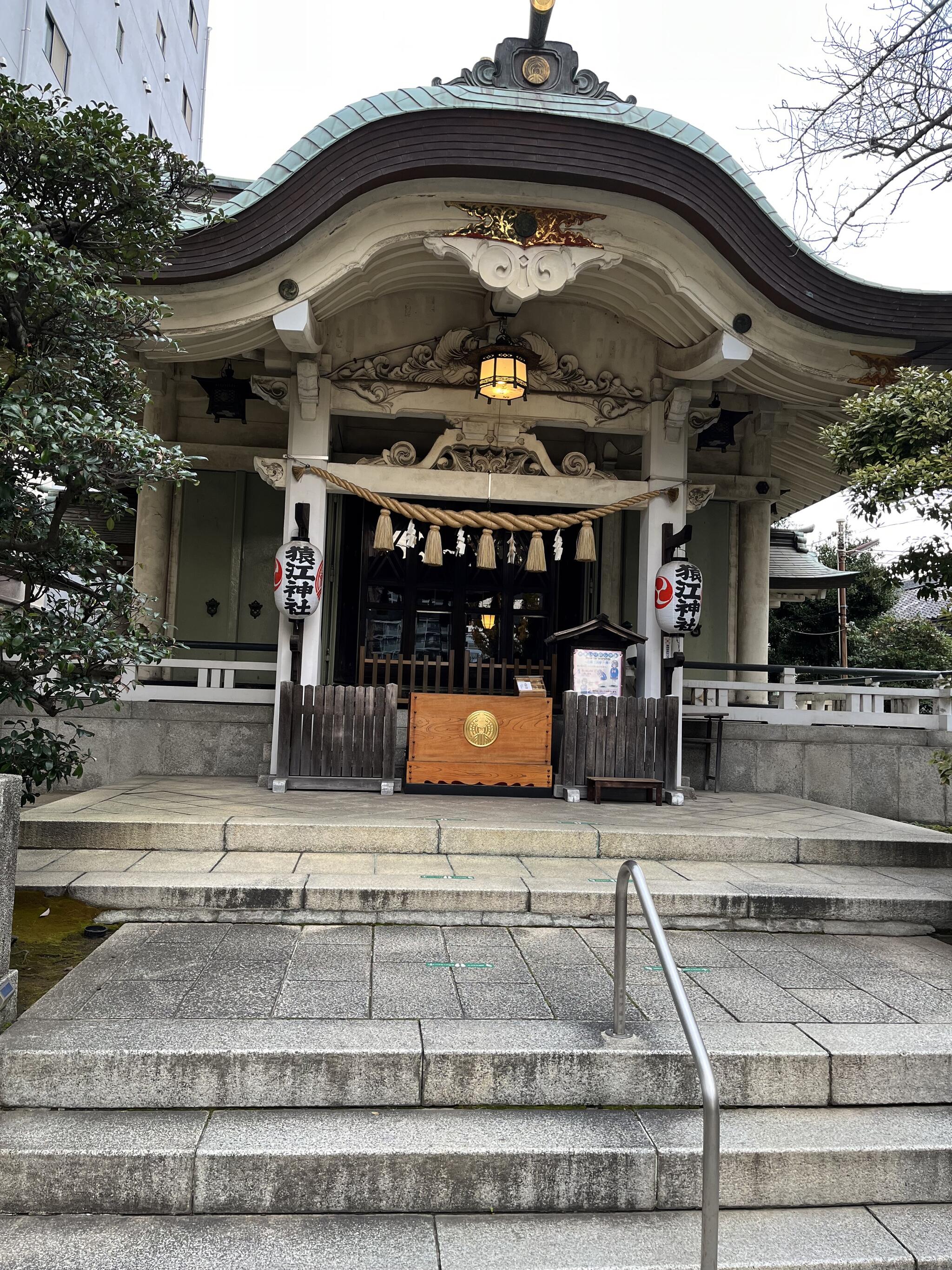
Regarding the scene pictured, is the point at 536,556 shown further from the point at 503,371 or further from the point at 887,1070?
A: the point at 887,1070

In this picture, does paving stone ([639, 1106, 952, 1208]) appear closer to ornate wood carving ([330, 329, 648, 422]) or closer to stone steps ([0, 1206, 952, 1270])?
stone steps ([0, 1206, 952, 1270])

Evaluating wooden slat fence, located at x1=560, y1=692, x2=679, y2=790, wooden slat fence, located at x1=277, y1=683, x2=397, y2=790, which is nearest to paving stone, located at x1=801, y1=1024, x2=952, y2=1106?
wooden slat fence, located at x1=560, y1=692, x2=679, y2=790

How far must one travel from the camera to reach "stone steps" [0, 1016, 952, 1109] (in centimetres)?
364

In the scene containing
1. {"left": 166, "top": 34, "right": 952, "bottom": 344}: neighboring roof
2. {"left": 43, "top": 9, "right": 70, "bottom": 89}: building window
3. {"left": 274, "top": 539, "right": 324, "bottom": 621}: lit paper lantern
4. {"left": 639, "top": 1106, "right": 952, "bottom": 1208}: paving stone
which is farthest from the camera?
{"left": 43, "top": 9, "right": 70, "bottom": 89}: building window

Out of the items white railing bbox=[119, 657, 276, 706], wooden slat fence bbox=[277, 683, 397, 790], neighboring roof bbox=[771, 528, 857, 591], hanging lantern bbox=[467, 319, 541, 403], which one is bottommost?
wooden slat fence bbox=[277, 683, 397, 790]

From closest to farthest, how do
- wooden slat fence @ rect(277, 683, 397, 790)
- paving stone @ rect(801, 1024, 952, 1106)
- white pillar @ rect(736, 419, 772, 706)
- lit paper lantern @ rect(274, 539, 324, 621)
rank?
paving stone @ rect(801, 1024, 952, 1106) → wooden slat fence @ rect(277, 683, 397, 790) → lit paper lantern @ rect(274, 539, 324, 621) → white pillar @ rect(736, 419, 772, 706)

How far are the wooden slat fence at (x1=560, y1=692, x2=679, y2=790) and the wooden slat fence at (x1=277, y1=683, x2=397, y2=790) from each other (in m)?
1.81

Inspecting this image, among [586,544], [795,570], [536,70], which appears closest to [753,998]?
[586,544]

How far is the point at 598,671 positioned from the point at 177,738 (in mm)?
4772

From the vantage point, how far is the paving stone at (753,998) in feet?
14.3

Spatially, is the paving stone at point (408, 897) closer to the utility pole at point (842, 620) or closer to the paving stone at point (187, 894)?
the paving stone at point (187, 894)

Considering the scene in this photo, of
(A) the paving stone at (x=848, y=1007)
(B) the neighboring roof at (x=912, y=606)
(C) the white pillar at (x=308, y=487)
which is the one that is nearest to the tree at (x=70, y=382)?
(C) the white pillar at (x=308, y=487)

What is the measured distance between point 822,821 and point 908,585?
3344 cm

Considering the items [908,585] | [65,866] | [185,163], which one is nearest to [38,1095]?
[65,866]
